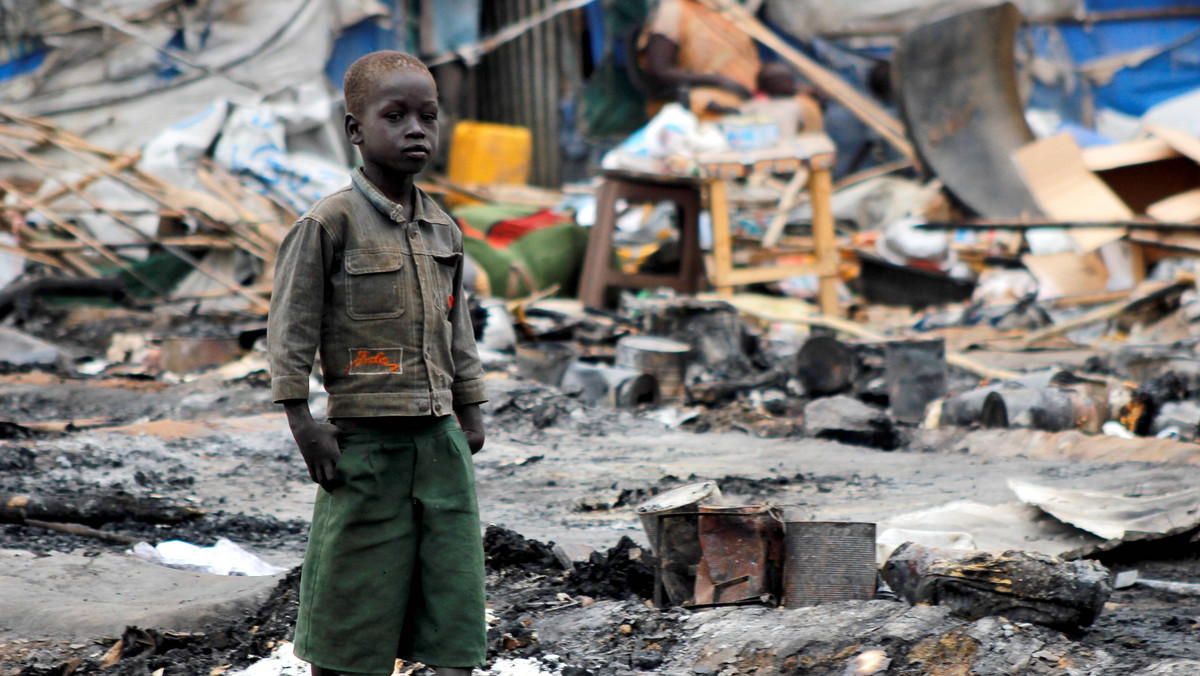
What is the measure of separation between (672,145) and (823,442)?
458cm

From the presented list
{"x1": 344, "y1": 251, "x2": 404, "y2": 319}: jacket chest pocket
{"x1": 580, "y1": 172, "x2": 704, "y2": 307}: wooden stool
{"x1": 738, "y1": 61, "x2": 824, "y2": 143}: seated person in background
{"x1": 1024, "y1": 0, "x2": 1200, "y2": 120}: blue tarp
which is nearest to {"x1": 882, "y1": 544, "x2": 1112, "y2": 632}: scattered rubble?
{"x1": 344, "y1": 251, "x2": 404, "y2": 319}: jacket chest pocket

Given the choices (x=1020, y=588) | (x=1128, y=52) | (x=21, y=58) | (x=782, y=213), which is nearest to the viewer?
(x=1020, y=588)

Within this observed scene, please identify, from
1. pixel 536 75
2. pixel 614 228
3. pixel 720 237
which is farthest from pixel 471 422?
pixel 536 75

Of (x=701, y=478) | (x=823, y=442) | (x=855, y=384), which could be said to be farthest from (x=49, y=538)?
(x=855, y=384)

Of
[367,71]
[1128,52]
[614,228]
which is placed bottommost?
[614,228]

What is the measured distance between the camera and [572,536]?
12.1 feet

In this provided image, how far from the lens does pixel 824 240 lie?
831cm

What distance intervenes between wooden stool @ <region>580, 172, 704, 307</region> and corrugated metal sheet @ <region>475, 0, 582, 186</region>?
4571mm

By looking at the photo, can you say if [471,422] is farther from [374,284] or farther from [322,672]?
[322,672]

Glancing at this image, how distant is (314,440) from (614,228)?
6.27 metres

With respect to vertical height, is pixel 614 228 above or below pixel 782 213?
below

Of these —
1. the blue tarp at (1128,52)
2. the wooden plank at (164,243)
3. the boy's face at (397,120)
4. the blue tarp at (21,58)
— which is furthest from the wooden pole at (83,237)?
the blue tarp at (1128,52)

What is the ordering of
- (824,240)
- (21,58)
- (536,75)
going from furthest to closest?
(536,75), (21,58), (824,240)

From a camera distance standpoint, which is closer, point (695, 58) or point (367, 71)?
point (367, 71)
